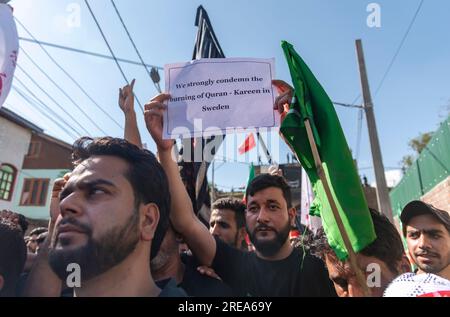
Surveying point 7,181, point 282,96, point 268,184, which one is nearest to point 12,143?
point 7,181

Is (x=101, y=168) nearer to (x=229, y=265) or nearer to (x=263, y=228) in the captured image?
(x=229, y=265)

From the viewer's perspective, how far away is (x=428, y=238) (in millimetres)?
2436

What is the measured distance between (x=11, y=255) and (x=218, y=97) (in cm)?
141

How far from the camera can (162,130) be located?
189cm

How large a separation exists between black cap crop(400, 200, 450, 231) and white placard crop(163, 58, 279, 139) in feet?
4.89

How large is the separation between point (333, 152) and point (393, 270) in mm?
815

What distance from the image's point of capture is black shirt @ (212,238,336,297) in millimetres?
1783

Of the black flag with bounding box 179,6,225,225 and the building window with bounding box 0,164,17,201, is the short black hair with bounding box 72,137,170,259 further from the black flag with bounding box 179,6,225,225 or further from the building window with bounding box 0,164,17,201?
the building window with bounding box 0,164,17,201

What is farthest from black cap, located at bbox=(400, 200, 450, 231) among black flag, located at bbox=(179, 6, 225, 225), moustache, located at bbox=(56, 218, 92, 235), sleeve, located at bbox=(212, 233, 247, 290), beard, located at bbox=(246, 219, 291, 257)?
moustache, located at bbox=(56, 218, 92, 235)

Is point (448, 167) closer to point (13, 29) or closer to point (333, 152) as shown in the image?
point (333, 152)

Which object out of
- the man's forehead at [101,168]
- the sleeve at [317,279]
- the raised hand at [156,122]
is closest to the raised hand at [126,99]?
the raised hand at [156,122]

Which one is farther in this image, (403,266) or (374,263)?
(403,266)

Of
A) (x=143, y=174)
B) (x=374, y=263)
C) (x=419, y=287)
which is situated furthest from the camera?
(x=374, y=263)
